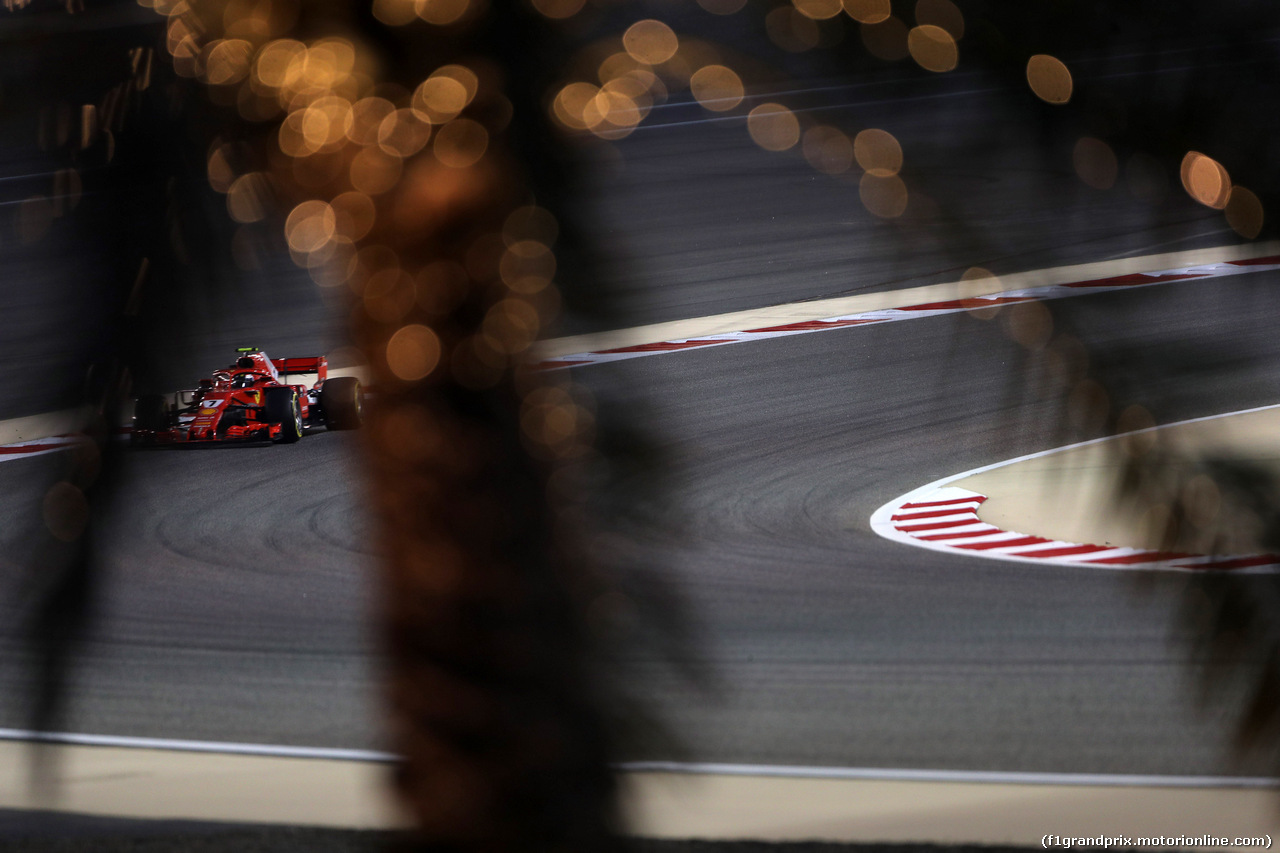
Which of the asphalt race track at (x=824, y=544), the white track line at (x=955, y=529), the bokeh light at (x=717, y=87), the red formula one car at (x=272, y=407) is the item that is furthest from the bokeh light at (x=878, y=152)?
the red formula one car at (x=272, y=407)

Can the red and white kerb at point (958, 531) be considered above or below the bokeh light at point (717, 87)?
below

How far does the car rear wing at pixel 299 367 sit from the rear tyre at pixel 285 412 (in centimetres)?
19

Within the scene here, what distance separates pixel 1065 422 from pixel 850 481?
972 cm

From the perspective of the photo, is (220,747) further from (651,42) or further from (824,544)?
(651,42)

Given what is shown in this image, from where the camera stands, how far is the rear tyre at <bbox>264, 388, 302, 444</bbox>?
1228cm

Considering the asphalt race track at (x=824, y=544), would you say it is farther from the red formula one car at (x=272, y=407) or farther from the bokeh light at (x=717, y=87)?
the red formula one car at (x=272, y=407)

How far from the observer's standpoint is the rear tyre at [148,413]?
1.52 metres

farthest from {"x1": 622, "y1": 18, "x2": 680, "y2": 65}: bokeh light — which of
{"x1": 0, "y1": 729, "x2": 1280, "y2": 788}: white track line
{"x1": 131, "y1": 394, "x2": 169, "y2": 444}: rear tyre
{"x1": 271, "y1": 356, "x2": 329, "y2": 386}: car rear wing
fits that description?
{"x1": 271, "y1": 356, "x2": 329, "y2": 386}: car rear wing

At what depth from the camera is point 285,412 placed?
1240cm

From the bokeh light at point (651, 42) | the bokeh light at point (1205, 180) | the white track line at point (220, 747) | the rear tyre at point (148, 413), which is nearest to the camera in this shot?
the bokeh light at point (1205, 180)

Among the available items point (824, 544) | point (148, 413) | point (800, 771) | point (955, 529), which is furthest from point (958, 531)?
point (148, 413)

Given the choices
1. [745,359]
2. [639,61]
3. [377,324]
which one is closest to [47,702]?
[377,324]

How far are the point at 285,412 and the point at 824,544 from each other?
211 inches

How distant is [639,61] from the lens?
4.26ft
